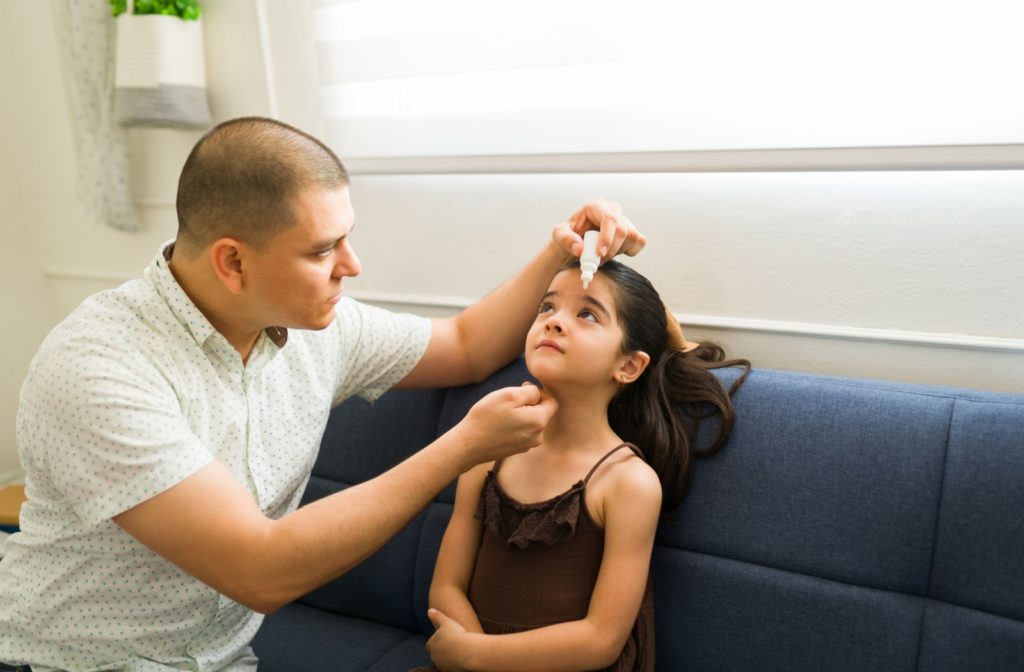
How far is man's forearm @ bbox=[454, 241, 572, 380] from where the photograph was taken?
173cm

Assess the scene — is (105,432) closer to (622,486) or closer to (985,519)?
(622,486)

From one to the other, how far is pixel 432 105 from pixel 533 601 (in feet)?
3.85

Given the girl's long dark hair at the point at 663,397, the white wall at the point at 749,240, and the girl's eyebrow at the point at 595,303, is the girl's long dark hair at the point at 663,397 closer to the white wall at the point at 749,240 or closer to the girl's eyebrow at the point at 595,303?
the girl's eyebrow at the point at 595,303

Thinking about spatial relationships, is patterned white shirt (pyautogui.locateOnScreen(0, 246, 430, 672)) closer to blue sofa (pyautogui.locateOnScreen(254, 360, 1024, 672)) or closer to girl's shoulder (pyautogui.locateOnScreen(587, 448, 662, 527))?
blue sofa (pyautogui.locateOnScreen(254, 360, 1024, 672))

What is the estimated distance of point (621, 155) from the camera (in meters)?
1.87

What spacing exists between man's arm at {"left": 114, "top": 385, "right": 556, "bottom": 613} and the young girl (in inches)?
5.6

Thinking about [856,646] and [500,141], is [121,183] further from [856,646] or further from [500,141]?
[856,646]

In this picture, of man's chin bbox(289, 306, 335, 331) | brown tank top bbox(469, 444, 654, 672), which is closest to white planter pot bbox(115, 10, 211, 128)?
man's chin bbox(289, 306, 335, 331)

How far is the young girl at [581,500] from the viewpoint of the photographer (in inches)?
57.1

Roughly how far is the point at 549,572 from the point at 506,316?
0.52m

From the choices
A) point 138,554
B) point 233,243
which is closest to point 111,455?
point 138,554

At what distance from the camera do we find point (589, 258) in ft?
5.02

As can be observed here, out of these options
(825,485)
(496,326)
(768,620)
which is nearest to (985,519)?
(825,485)

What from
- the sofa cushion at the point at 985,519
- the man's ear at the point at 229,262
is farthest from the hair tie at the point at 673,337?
the man's ear at the point at 229,262
